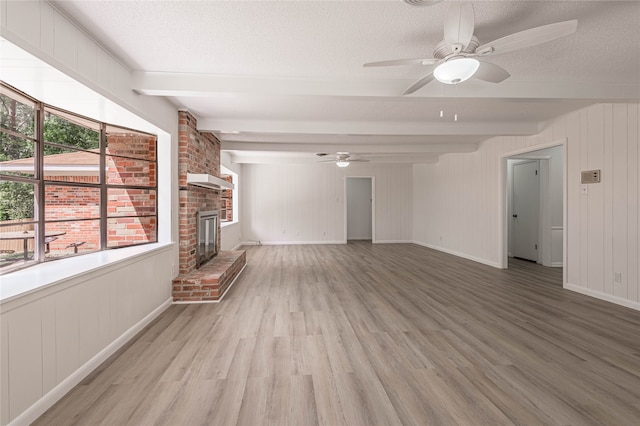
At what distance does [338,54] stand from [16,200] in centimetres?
262

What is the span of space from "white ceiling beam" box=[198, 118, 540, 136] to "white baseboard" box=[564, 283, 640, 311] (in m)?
2.41

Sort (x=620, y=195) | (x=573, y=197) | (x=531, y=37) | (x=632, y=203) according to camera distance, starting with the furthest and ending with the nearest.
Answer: (x=573, y=197) < (x=620, y=195) < (x=632, y=203) < (x=531, y=37)

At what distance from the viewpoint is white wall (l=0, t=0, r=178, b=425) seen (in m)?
1.66

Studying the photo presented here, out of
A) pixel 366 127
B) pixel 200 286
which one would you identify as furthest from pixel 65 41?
pixel 366 127

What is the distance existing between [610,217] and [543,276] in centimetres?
178

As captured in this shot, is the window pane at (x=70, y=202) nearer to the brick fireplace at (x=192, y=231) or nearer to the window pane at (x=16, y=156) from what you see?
the window pane at (x=16, y=156)

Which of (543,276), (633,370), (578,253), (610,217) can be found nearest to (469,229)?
(543,276)

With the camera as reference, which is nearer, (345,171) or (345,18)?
(345,18)

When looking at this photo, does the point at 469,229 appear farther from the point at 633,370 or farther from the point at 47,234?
the point at 47,234

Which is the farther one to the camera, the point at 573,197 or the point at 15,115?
the point at 573,197

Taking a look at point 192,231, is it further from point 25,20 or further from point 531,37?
point 531,37

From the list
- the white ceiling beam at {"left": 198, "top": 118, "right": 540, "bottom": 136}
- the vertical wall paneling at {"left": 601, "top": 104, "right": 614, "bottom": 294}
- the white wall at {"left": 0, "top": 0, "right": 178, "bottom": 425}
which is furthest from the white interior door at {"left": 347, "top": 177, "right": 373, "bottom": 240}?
the white wall at {"left": 0, "top": 0, "right": 178, "bottom": 425}

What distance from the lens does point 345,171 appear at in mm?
9781

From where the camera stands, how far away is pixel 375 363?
2.39 meters
